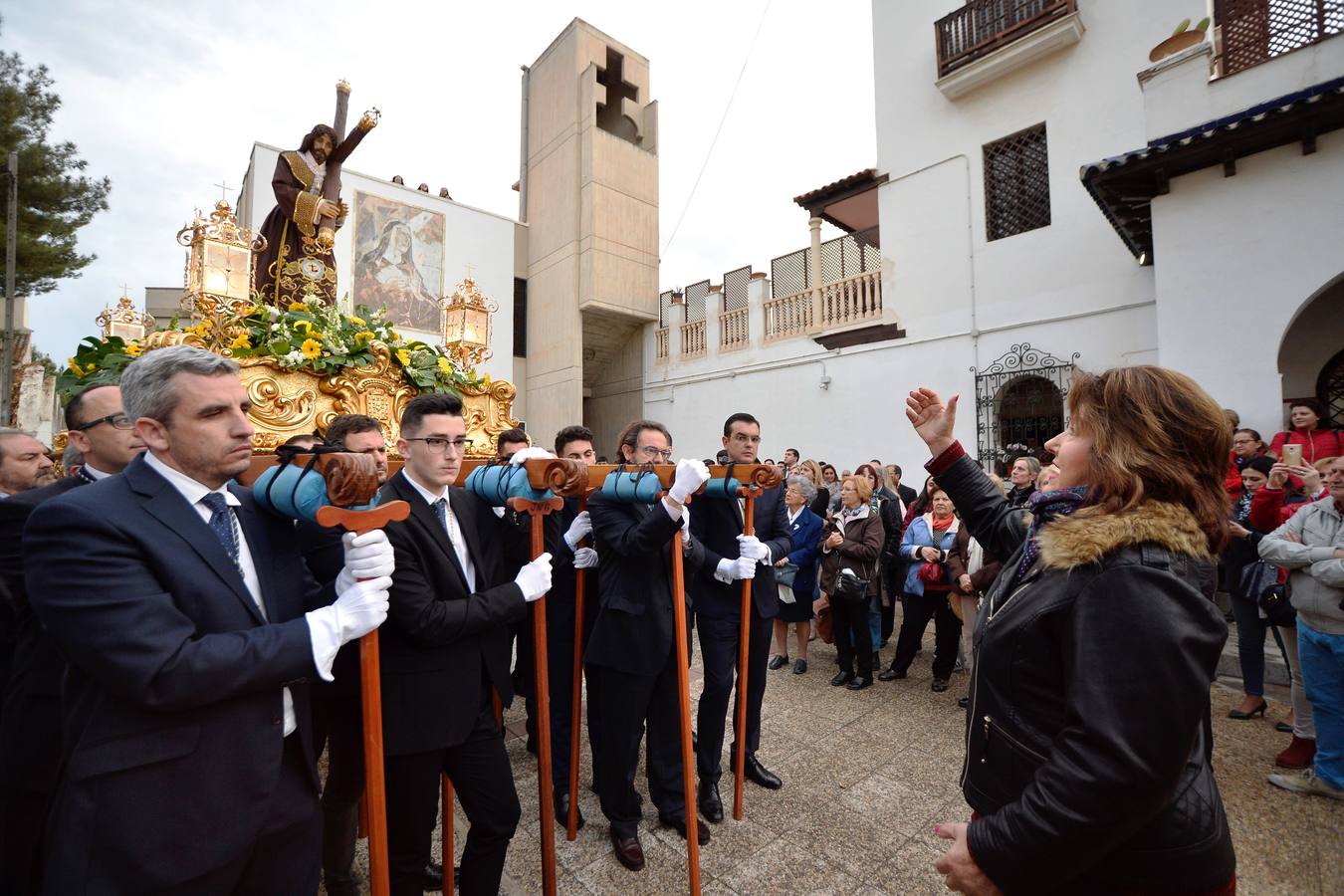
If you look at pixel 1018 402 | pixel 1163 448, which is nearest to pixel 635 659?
pixel 1163 448

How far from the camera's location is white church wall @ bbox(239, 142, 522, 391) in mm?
14672

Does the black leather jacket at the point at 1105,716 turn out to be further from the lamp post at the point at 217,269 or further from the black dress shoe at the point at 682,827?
the lamp post at the point at 217,269

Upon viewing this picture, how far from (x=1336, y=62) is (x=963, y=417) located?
19.1ft

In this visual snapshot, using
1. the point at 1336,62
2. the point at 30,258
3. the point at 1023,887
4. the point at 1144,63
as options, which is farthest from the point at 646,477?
the point at 30,258

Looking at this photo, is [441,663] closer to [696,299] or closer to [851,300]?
[851,300]

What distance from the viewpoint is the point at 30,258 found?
12.4 meters

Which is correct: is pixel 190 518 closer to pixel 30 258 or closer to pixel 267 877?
pixel 267 877

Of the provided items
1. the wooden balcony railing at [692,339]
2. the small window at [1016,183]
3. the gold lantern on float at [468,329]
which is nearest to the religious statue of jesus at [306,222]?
the gold lantern on float at [468,329]

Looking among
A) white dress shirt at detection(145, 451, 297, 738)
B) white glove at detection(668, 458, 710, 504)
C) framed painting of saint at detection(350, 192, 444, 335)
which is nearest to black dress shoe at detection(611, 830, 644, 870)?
white glove at detection(668, 458, 710, 504)

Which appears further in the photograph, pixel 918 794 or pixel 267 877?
pixel 918 794

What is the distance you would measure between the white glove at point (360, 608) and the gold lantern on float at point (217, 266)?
4.33 m

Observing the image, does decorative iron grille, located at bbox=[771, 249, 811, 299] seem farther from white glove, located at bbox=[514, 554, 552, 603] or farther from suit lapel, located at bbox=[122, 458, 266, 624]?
suit lapel, located at bbox=[122, 458, 266, 624]

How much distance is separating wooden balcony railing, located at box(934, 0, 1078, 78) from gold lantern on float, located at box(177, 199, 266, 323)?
37.7 ft

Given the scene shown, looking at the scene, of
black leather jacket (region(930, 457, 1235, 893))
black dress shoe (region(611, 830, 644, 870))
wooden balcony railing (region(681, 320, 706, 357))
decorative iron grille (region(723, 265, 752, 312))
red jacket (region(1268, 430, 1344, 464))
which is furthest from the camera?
wooden balcony railing (region(681, 320, 706, 357))
